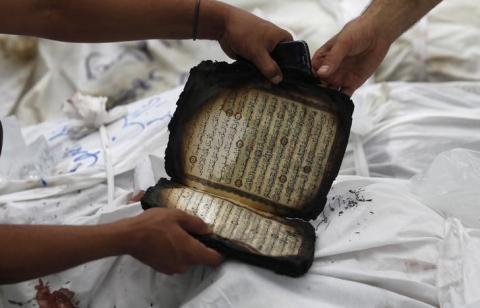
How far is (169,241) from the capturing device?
0.69m

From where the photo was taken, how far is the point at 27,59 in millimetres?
1560

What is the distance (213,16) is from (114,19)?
16 cm

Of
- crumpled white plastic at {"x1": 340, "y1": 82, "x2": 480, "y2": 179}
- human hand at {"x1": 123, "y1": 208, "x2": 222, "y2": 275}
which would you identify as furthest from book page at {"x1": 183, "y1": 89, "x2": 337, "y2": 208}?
crumpled white plastic at {"x1": 340, "y1": 82, "x2": 480, "y2": 179}

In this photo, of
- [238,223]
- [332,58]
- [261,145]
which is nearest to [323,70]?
[332,58]

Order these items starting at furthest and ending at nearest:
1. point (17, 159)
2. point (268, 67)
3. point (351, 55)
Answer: point (17, 159) < point (351, 55) < point (268, 67)

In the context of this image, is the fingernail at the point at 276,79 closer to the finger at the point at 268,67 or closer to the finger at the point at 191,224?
the finger at the point at 268,67

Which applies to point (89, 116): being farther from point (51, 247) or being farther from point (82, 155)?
point (51, 247)

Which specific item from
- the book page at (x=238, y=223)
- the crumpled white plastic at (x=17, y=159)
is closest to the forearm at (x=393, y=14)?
the book page at (x=238, y=223)

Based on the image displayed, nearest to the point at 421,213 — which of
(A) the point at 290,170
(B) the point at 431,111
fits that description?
(A) the point at 290,170

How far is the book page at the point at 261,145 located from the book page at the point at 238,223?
31 mm

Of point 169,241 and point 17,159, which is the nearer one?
point 169,241

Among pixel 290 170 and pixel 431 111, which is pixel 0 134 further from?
pixel 431 111

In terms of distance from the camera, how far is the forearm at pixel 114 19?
838 millimetres

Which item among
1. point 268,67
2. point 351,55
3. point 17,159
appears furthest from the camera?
point 17,159
